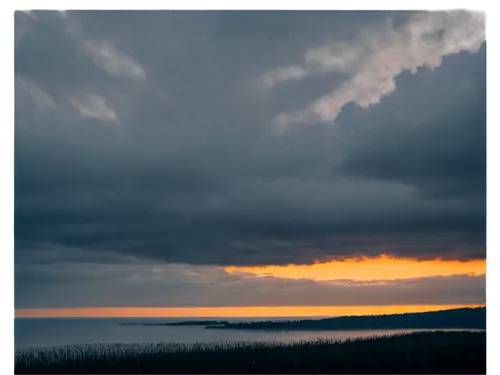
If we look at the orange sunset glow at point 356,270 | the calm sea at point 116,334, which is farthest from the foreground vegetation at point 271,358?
the orange sunset glow at point 356,270

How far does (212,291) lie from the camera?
50.0 ft

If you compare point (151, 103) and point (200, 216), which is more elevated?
point (151, 103)

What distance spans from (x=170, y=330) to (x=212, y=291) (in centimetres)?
110

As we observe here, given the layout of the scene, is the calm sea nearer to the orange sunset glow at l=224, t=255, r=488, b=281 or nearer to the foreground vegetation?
the foreground vegetation

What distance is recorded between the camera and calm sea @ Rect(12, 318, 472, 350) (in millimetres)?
15133

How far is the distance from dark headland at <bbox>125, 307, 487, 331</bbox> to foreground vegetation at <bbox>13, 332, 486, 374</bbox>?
24 centimetres

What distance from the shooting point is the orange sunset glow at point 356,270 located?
601 inches

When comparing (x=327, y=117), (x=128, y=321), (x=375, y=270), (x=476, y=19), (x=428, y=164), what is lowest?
(x=128, y=321)

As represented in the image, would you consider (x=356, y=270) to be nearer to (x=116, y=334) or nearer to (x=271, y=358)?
(x=271, y=358)

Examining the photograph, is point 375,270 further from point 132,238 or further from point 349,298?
point 132,238

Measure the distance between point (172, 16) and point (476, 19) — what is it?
238 inches

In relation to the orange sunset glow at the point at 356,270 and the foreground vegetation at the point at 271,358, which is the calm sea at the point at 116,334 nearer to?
the foreground vegetation at the point at 271,358

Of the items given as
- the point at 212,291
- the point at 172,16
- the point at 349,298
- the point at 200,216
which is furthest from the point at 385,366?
the point at 172,16

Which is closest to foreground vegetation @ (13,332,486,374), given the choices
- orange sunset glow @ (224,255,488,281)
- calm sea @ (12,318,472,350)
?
calm sea @ (12,318,472,350)
